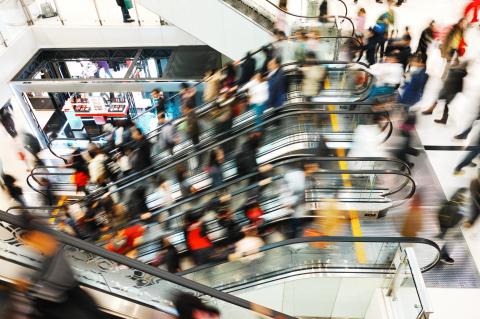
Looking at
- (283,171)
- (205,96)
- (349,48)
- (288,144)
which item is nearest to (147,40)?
(205,96)

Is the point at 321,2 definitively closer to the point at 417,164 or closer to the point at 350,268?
the point at 417,164

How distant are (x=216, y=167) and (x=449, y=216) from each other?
346 cm

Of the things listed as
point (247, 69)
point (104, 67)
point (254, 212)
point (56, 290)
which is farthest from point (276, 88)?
point (104, 67)

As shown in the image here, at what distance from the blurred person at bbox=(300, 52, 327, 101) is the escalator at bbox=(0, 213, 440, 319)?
3247mm

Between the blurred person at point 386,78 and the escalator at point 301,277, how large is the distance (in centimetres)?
302

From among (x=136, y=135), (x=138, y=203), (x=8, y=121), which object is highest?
(x=136, y=135)

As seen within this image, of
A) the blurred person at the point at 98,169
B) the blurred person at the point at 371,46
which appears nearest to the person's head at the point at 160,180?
the blurred person at the point at 98,169

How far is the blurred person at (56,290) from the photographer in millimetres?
3053

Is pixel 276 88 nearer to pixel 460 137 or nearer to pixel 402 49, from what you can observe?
pixel 402 49

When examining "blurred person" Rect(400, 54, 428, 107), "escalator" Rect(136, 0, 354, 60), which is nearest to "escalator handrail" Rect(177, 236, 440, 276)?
"blurred person" Rect(400, 54, 428, 107)

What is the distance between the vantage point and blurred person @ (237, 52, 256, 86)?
27.4 feet

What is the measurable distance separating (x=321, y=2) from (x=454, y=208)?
272 inches

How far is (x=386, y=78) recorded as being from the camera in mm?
7141

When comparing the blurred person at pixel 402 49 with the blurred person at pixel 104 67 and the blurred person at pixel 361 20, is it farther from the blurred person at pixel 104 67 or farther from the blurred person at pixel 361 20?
the blurred person at pixel 104 67
